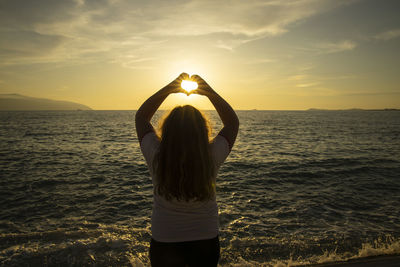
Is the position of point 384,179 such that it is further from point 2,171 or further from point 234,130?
point 2,171

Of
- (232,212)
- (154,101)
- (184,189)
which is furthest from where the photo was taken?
(232,212)

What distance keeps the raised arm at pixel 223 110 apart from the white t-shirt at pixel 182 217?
211mm

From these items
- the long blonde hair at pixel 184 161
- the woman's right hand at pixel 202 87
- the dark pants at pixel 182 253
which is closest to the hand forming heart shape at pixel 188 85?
the woman's right hand at pixel 202 87

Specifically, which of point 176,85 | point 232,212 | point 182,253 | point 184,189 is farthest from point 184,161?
point 232,212

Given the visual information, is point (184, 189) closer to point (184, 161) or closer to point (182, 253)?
point (184, 161)

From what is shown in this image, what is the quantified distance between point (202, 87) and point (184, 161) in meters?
0.88

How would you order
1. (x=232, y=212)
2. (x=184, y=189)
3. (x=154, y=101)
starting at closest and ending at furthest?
1. (x=184, y=189)
2. (x=154, y=101)
3. (x=232, y=212)

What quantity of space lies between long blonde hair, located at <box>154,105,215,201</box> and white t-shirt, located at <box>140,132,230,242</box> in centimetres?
8

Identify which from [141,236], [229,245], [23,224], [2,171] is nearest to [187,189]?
[229,245]

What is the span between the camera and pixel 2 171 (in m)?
14.4

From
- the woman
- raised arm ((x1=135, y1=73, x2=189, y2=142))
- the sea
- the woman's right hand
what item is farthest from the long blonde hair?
the woman's right hand

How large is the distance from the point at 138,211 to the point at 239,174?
725 centimetres

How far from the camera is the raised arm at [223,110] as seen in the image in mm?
2113

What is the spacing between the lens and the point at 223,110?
2.27 m
